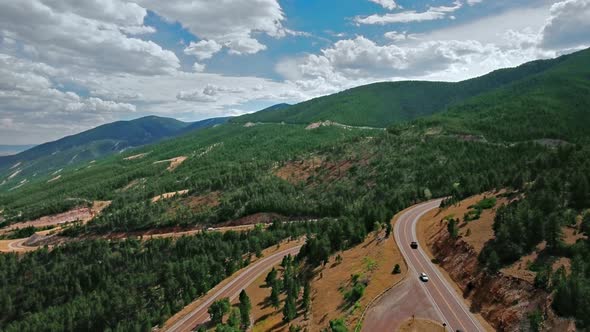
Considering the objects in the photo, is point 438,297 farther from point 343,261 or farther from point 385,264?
point 343,261

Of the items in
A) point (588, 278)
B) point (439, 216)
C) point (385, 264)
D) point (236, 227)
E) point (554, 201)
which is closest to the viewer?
point (588, 278)

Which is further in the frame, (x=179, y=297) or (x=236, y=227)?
(x=236, y=227)

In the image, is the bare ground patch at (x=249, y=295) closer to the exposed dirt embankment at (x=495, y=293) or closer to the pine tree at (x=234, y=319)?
the pine tree at (x=234, y=319)

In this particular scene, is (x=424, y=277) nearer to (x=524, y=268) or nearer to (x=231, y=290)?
(x=524, y=268)

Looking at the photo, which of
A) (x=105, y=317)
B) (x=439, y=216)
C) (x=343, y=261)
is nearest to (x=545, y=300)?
(x=343, y=261)

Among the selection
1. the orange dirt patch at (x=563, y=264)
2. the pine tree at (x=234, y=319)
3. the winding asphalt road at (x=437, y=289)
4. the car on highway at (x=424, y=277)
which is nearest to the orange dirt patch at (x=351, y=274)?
the winding asphalt road at (x=437, y=289)

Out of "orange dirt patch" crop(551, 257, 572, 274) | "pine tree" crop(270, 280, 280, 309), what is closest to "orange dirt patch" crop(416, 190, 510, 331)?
"orange dirt patch" crop(551, 257, 572, 274)

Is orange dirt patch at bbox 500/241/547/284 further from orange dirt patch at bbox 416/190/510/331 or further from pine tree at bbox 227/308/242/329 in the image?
pine tree at bbox 227/308/242/329
